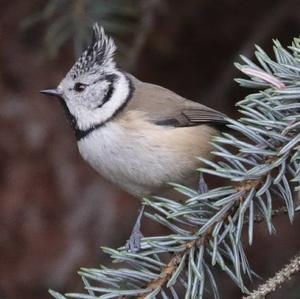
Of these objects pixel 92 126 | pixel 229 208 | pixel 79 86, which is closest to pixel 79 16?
pixel 79 86

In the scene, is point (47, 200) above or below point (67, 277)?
above

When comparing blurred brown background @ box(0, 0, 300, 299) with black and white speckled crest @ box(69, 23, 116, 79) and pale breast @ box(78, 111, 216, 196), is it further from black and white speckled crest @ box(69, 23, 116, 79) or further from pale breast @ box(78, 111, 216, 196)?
pale breast @ box(78, 111, 216, 196)

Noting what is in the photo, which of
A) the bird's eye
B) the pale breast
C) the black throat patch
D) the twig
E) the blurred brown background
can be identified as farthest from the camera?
the blurred brown background

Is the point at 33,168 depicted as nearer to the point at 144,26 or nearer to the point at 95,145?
the point at 144,26

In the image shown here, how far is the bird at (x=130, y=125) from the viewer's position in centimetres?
205

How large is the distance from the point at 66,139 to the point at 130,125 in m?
1.48

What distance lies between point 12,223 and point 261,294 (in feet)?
7.04

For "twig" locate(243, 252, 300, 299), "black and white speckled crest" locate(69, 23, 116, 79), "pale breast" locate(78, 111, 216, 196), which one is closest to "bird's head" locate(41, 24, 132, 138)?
"black and white speckled crest" locate(69, 23, 116, 79)

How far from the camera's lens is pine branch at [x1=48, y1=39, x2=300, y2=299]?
1.42 m

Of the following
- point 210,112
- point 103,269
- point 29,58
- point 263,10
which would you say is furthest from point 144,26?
point 103,269

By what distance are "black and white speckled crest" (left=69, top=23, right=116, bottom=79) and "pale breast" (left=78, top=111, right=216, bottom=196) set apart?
207 mm

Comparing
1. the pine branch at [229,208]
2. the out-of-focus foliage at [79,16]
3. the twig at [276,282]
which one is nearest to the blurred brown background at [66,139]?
the out-of-focus foliage at [79,16]

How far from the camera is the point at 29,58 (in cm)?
358

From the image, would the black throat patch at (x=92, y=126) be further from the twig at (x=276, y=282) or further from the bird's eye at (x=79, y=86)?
the twig at (x=276, y=282)
